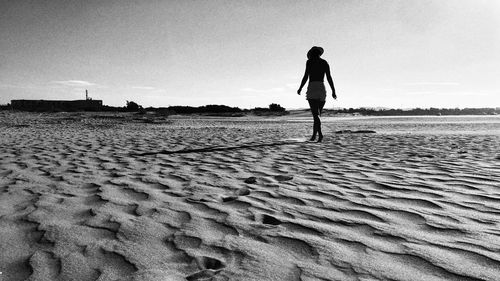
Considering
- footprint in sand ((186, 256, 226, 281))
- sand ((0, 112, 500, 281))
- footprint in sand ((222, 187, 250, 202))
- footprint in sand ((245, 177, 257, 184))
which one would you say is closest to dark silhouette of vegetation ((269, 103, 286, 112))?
sand ((0, 112, 500, 281))

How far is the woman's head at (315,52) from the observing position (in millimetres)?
7344

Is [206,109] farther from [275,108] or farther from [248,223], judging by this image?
[248,223]

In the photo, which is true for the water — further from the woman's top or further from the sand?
the sand

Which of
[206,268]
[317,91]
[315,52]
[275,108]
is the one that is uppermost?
[315,52]

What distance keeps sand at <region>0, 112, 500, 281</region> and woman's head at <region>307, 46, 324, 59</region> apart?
376cm

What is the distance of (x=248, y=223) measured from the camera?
225 cm

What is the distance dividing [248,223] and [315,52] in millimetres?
5890

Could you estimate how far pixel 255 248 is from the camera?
1.84 meters

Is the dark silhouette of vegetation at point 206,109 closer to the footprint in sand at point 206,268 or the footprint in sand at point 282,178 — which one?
the footprint in sand at point 282,178

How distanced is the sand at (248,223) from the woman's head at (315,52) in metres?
3.76

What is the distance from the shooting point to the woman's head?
734cm

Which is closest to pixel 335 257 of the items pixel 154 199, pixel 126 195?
pixel 154 199

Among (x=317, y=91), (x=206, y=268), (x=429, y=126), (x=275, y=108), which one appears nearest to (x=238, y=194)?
(x=206, y=268)

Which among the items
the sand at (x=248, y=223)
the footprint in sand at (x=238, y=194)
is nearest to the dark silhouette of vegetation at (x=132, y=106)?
the sand at (x=248, y=223)
